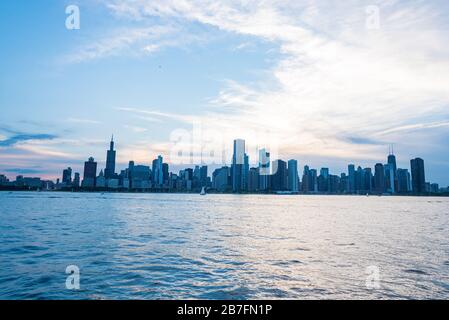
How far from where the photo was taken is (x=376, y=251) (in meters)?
27.3

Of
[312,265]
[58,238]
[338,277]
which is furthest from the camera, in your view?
[58,238]

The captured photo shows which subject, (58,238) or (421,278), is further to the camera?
(58,238)

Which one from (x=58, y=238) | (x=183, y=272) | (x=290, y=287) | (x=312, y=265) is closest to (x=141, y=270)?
(x=183, y=272)

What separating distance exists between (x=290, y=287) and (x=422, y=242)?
2461 centimetres

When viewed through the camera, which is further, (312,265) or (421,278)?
(312,265)

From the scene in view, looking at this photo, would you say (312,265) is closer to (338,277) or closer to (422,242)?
(338,277)

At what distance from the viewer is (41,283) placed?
647 inches
